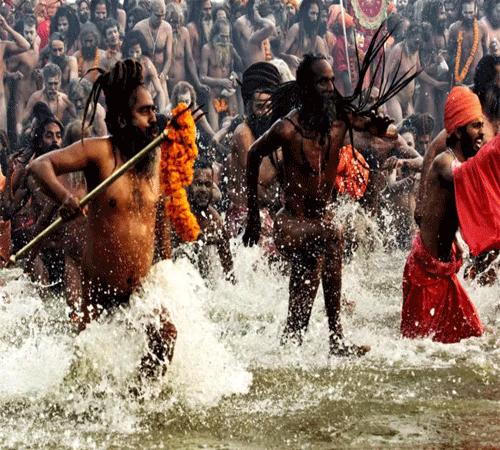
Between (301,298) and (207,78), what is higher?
(207,78)

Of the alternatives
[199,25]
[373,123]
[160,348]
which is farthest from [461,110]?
[199,25]

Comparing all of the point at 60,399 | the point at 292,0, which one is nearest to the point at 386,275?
the point at 60,399

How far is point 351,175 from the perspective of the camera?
8445 mm

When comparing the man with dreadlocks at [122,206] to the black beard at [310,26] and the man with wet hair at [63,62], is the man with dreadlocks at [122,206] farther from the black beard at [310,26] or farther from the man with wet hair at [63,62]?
the black beard at [310,26]

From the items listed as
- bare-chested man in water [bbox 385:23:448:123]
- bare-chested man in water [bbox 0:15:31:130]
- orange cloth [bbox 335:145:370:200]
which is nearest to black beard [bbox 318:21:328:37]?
bare-chested man in water [bbox 385:23:448:123]

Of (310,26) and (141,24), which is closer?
(141,24)

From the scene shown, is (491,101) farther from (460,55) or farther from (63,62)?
(460,55)

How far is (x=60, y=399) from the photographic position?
507cm

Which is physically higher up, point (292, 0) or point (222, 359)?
point (292, 0)

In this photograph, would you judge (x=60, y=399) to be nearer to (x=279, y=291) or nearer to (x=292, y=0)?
(x=279, y=291)

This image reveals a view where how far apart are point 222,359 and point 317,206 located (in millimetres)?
1185

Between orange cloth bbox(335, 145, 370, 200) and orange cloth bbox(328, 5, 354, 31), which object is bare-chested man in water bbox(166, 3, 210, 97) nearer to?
orange cloth bbox(328, 5, 354, 31)

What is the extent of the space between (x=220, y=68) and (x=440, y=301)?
10314 mm

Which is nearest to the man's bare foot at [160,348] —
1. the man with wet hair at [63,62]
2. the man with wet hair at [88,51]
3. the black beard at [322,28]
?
the man with wet hair at [63,62]
